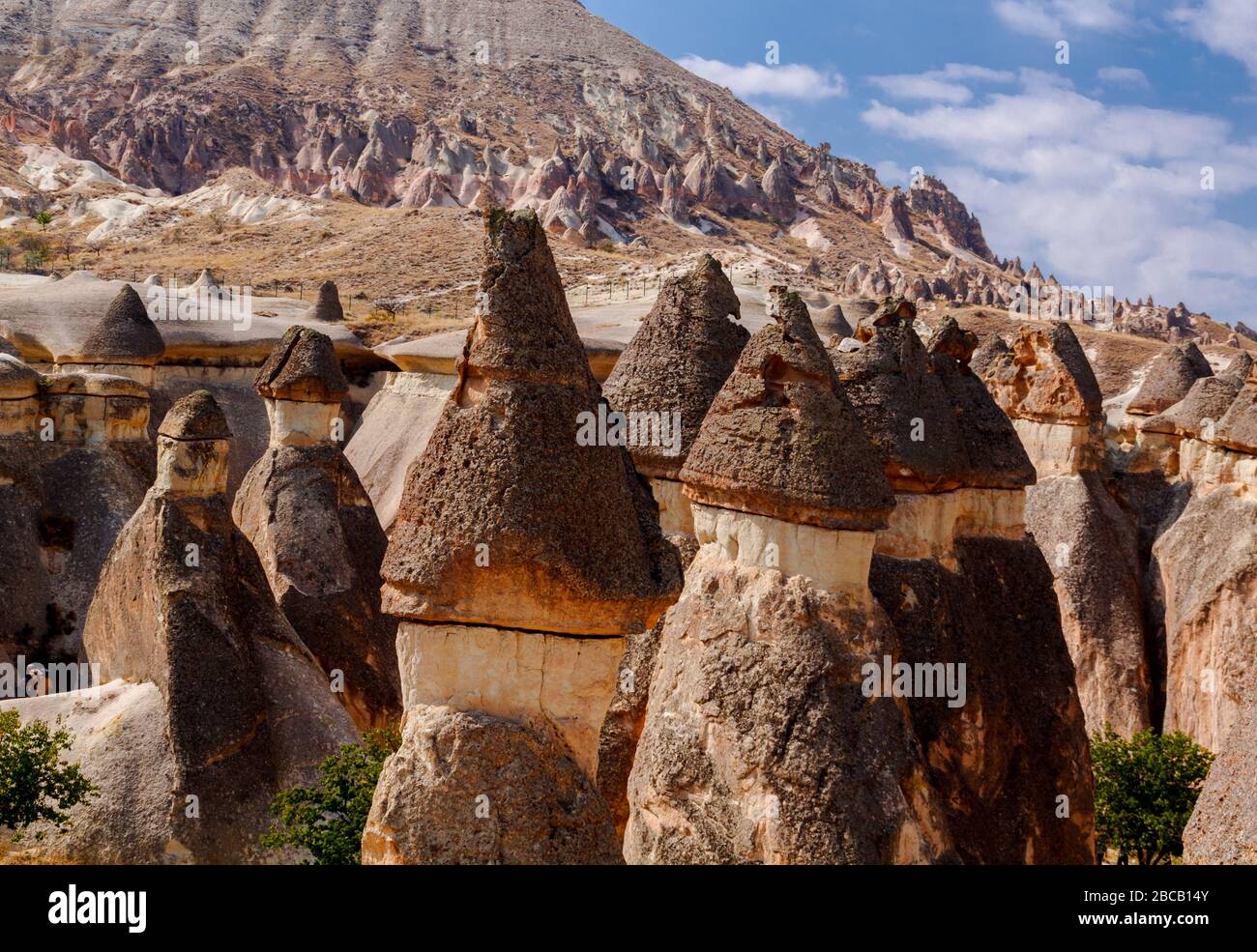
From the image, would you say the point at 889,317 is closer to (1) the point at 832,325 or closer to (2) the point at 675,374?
(2) the point at 675,374

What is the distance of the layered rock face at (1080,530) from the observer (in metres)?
14.1

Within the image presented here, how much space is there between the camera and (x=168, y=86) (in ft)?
255

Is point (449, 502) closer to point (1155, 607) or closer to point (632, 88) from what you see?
point (1155, 607)

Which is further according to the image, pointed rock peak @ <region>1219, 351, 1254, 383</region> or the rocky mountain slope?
the rocky mountain slope

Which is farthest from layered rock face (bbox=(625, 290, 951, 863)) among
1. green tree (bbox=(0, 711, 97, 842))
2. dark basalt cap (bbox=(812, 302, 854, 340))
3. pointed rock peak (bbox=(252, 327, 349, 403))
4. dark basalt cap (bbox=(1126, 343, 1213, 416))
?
dark basalt cap (bbox=(812, 302, 854, 340))

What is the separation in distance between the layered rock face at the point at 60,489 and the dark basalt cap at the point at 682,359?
5620mm

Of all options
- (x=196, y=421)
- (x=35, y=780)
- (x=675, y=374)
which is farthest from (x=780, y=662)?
(x=196, y=421)

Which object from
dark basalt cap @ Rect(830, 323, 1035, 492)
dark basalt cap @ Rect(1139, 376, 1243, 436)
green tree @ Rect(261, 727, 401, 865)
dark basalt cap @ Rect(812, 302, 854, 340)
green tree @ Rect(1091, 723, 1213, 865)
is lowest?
green tree @ Rect(1091, 723, 1213, 865)

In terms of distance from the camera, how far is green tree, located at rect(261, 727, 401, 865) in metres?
6.92

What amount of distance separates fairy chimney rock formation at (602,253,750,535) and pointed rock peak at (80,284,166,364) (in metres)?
9.22

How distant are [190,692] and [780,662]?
12.3 feet

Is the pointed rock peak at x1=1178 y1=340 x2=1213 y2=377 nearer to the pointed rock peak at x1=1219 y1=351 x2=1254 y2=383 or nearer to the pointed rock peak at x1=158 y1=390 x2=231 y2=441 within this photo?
Result: the pointed rock peak at x1=1219 y1=351 x2=1254 y2=383

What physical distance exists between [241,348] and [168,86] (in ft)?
215

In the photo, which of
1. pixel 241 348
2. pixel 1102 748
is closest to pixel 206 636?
pixel 1102 748
